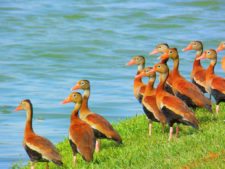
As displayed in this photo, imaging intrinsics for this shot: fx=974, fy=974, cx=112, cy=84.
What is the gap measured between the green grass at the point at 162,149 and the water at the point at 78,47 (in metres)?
3.09

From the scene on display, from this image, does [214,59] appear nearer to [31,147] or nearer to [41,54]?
[31,147]

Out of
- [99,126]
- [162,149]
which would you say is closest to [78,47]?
[99,126]

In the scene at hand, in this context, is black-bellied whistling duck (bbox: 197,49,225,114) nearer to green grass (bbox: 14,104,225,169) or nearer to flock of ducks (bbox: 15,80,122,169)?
green grass (bbox: 14,104,225,169)

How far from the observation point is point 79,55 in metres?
31.7

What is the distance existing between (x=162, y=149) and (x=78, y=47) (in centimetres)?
1996

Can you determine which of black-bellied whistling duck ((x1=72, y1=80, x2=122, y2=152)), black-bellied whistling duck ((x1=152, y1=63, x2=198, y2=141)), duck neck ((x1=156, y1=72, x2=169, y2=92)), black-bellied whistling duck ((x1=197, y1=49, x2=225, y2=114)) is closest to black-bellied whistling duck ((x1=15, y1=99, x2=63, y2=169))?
black-bellied whistling duck ((x1=72, y1=80, x2=122, y2=152))

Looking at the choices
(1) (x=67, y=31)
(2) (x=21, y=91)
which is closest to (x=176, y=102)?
(2) (x=21, y=91)

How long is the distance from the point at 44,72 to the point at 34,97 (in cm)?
423

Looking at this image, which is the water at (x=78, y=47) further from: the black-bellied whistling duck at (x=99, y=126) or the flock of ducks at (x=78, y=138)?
the flock of ducks at (x=78, y=138)

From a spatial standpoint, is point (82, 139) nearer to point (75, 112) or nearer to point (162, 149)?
point (75, 112)

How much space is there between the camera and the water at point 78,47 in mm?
22516

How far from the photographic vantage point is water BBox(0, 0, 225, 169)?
73.9ft

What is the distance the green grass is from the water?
309 cm

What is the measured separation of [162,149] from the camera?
12.9m
